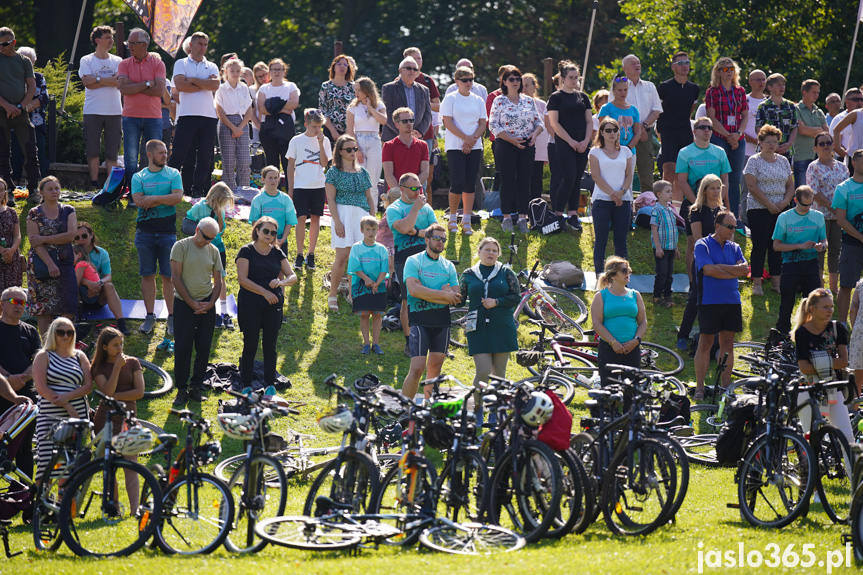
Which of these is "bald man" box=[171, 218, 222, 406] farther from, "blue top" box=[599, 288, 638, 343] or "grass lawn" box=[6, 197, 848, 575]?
"blue top" box=[599, 288, 638, 343]

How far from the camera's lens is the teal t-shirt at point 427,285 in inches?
419

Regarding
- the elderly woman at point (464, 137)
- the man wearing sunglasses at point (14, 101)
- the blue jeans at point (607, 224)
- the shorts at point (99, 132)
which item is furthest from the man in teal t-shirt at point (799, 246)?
the man wearing sunglasses at point (14, 101)

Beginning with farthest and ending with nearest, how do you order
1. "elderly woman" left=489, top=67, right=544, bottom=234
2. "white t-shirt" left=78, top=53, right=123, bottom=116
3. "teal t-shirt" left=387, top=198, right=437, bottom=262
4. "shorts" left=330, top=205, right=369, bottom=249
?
1. "elderly woman" left=489, top=67, right=544, bottom=234
2. "white t-shirt" left=78, top=53, right=123, bottom=116
3. "shorts" left=330, top=205, right=369, bottom=249
4. "teal t-shirt" left=387, top=198, right=437, bottom=262

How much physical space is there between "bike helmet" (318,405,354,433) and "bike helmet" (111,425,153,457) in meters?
1.17

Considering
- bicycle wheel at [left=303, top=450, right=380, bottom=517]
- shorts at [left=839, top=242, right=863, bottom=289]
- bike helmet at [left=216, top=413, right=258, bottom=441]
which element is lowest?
bicycle wheel at [left=303, top=450, right=380, bottom=517]

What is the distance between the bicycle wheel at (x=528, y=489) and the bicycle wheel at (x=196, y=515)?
5.78 feet

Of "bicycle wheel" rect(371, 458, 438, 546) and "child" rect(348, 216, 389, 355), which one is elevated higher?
"child" rect(348, 216, 389, 355)

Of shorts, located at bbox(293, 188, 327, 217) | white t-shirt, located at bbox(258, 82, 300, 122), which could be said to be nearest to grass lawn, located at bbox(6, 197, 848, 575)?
shorts, located at bbox(293, 188, 327, 217)

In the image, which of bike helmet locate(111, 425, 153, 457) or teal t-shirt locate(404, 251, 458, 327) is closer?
bike helmet locate(111, 425, 153, 457)

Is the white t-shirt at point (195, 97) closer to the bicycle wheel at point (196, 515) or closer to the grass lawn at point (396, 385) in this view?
the grass lawn at point (396, 385)

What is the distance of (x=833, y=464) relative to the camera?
8.42m

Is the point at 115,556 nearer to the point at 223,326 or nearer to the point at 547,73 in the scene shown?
the point at 223,326

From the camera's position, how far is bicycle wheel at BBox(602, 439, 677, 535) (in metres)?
7.75

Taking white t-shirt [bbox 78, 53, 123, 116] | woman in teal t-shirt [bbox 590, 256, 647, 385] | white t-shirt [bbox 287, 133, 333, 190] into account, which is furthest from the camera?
white t-shirt [bbox 78, 53, 123, 116]
